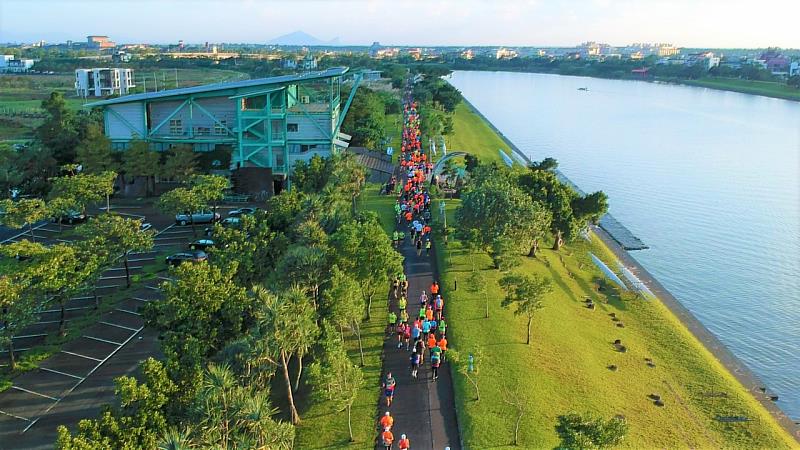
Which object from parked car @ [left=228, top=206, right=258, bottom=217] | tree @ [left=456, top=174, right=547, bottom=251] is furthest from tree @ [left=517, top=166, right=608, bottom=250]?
parked car @ [left=228, top=206, right=258, bottom=217]

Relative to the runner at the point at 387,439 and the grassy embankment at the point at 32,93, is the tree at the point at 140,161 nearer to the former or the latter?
the grassy embankment at the point at 32,93

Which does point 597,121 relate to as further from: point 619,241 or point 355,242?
point 355,242

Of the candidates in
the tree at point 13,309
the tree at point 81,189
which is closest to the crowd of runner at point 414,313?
the tree at point 13,309

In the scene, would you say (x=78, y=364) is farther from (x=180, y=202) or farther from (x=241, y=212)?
(x=241, y=212)

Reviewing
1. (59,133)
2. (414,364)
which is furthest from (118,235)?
(59,133)

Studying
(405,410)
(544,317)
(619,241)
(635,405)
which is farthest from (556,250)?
(405,410)

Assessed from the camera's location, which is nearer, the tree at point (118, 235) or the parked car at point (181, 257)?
the tree at point (118, 235)
